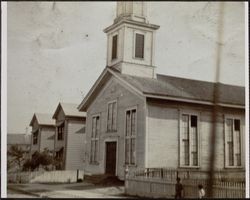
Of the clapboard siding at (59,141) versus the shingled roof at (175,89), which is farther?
the clapboard siding at (59,141)

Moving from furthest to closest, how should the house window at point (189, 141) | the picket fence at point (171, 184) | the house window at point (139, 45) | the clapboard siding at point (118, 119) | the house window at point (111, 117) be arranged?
the house window at point (111, 117) → the house window at point (139, 45) → the clapboard siding at point (118, 119) → the house window at point (189, 141) → the picket fence at point (171, 184)

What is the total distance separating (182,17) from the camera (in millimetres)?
5492

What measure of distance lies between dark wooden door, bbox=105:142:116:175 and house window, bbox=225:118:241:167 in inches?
61.6

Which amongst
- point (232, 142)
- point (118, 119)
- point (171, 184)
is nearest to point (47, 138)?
point (118, 119)

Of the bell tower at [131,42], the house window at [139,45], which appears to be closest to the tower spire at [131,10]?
the bell tower at [131,42]

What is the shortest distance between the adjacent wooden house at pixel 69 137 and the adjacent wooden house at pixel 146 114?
106 millimetres

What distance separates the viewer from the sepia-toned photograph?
5.32m

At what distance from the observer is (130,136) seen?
5.75m

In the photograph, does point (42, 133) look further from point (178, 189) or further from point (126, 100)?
point (178, 189)

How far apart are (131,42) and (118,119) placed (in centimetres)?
111

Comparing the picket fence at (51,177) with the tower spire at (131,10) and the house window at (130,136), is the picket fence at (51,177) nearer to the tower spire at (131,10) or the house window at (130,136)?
the house window at (130,136)

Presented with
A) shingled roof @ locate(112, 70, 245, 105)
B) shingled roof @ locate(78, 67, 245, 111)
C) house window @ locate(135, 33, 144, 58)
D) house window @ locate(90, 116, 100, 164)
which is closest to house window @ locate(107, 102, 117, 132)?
house window @ locate(90, 116, 100, 164)

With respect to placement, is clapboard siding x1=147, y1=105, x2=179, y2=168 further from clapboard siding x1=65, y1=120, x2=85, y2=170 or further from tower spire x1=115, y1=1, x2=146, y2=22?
tower spire x1=115, y1=1, x2=146, y2=22

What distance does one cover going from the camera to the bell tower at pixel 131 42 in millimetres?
5660
